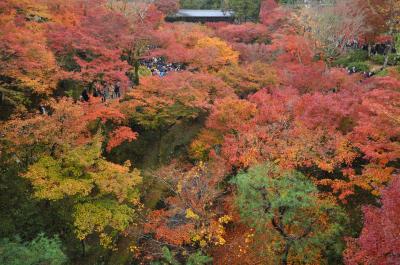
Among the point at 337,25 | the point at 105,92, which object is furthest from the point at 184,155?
the point at 337,25

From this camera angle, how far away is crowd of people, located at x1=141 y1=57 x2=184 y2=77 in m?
37.4

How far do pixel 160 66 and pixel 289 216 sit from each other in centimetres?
2745

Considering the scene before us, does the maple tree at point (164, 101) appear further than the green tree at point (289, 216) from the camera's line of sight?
Yes

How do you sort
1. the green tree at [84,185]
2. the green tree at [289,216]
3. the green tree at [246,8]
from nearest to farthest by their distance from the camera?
1. the green tree at [289,216]
2. the green tree at [84,185]
3. the green tree at [246,8]

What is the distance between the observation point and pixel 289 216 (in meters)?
16.0

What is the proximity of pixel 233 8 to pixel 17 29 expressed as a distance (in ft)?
116

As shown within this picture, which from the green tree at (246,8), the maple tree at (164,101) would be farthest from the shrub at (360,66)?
the maple tree at (164,101)

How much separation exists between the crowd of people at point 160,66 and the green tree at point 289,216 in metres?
22.5

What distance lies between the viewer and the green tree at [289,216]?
15.9m

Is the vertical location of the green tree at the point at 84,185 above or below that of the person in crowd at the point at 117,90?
below

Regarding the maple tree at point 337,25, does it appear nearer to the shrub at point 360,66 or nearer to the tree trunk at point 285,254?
the shrub at point 360,66

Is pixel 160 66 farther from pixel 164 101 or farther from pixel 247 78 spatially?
pixel 164 101

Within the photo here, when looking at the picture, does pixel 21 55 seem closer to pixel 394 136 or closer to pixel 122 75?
pixel 122 75

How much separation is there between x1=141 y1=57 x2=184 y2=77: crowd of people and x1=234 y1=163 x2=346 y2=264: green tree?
22482mm
